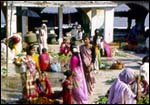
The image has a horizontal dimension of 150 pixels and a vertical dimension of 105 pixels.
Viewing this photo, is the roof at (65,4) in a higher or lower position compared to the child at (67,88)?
higher

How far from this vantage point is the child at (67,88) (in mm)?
11000

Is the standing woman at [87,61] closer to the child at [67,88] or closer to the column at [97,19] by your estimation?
the child at [67,88]

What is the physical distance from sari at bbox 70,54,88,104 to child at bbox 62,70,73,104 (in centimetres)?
25

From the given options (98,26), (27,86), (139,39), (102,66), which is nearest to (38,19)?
(98,26)

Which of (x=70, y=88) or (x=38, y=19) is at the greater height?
(x=38, y=19)

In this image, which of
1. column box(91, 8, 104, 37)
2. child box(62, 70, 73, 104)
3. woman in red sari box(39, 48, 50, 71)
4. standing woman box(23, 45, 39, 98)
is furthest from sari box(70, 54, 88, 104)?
column box(91, 8, 104, 37)

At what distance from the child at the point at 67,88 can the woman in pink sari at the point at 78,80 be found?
25 centimetres

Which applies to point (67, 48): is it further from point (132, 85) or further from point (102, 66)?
point (132, 85)

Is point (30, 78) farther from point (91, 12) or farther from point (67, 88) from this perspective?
A: point (91, 12)

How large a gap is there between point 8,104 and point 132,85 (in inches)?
113

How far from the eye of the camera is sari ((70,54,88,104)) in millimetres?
11539

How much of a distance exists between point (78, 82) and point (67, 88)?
0.60 metres

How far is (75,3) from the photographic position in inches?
971

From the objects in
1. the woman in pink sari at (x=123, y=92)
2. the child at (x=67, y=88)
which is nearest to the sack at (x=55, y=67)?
the child at (x=67, y=88)
